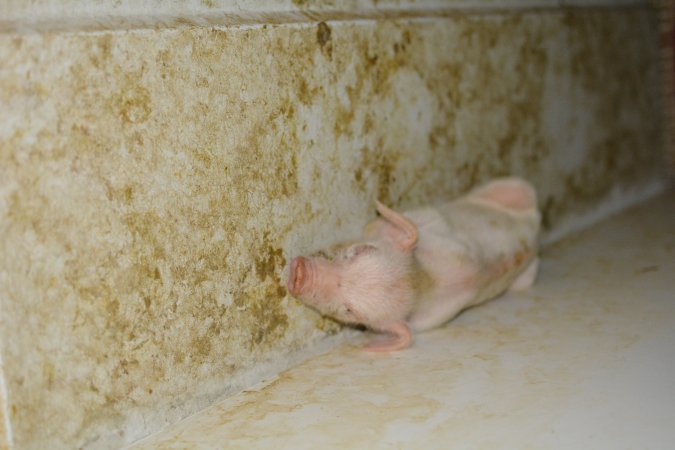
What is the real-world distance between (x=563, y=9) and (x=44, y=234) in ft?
12.6

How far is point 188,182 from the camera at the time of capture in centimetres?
311

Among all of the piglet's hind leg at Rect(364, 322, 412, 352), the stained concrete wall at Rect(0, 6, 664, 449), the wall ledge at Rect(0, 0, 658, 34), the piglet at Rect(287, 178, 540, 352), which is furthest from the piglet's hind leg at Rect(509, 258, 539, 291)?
the wall ledge at Rect(0, 0, 658, 34)

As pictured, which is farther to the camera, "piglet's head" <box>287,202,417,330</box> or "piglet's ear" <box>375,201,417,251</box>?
"piglet's ear" <box>375,201,417,251</box>

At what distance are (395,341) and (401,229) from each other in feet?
1.61

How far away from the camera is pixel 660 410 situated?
118 inches

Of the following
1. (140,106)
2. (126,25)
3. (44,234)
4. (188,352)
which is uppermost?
(126,25)

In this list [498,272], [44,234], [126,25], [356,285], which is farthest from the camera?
[498,272]

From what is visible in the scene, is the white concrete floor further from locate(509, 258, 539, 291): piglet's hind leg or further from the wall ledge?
the wall ledge

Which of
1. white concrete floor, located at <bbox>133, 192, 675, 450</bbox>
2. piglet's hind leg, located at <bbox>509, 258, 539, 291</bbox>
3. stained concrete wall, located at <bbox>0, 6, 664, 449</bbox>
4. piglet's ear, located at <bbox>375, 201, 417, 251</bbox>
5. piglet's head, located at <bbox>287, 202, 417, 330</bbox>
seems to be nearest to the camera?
stained concrete wall, located at <bbox>0, 6, 664, 449</bbox>

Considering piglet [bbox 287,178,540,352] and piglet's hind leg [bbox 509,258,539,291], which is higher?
piglet [bbox 287,178,540,352]

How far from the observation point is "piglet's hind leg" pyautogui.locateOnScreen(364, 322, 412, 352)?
3666 mm

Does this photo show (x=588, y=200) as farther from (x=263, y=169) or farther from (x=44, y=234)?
(x=44, y=234)

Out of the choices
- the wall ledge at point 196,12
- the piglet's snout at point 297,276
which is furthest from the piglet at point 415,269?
the wall ledge at point 196,12

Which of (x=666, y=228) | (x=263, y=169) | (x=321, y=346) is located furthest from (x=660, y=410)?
(x=666, y=228)
